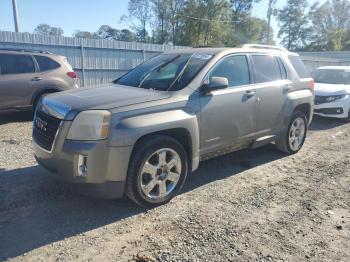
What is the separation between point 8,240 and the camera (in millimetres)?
3402

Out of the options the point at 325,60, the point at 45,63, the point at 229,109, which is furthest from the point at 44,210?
the point at 325,60

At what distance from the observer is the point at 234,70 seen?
5.09 meters

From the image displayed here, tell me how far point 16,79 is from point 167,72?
502 cm

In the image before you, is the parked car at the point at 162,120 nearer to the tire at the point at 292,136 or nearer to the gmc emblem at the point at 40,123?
the gmc emblem at the point at 40,123

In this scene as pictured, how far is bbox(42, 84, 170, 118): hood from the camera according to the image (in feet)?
12.4

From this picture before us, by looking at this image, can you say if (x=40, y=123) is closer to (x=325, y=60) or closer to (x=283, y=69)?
(x=283, y=69)

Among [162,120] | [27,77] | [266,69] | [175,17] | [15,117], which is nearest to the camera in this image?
[162,120]

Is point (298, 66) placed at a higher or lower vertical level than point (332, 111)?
higher

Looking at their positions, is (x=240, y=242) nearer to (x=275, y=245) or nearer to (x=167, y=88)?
(x=275, y=245)

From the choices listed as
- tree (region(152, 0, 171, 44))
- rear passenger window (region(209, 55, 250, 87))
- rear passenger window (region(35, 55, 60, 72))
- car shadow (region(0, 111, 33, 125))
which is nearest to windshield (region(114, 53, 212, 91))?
rear passenger window (region(209, 55, 250, 87))

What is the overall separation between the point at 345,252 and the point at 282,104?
9.46ft

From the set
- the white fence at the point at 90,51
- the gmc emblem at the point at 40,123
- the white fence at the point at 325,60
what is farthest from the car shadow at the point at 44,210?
the white fence at the point at 325,60

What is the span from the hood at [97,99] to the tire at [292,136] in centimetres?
278

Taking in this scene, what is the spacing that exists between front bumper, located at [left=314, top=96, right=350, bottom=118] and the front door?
5.21 m
